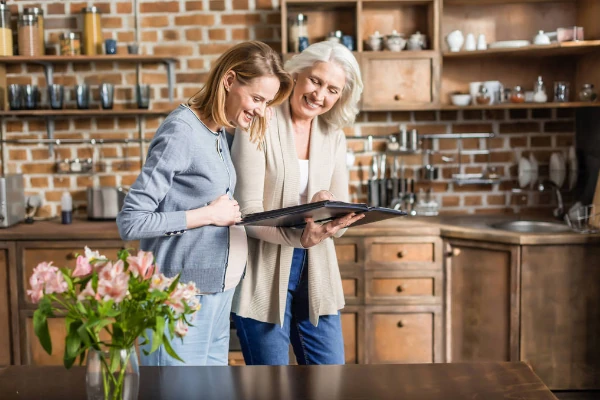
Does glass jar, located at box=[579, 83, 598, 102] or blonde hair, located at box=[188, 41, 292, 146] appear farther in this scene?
glass jar, located at box=[579, 83, 598, 102]

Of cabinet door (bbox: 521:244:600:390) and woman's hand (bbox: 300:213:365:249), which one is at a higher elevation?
woman's hand (bbox: 300:213:365:249)

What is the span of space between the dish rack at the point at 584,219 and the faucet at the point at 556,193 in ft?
0.68

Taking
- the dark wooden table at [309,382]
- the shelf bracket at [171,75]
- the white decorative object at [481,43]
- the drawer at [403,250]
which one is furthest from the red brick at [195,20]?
the dark wooden table at [309,382]

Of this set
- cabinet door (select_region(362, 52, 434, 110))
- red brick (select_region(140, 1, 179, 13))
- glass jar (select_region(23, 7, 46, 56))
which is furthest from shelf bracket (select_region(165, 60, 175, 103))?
cabinet door (select_region(362, 52, 434, 110))

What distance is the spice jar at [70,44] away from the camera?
383 centimetres

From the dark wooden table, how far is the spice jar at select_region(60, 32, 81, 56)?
2.54 m

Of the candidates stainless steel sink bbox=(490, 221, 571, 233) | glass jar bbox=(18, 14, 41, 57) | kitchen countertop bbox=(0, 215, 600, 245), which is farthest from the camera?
glass jar bbox=(18, 14, 41, 57)

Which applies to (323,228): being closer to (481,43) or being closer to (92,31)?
(481,43)

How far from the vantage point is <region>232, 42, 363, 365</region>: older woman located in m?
2.20

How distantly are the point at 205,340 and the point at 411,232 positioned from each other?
68.3 inches

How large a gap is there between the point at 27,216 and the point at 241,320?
2.13 meters

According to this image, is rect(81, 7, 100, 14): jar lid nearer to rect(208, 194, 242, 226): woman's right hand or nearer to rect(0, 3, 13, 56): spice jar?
rect(0, 3, 13, 56): spice jar

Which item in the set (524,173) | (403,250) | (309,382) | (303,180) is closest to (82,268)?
(309,382)

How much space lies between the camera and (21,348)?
3492 mm
